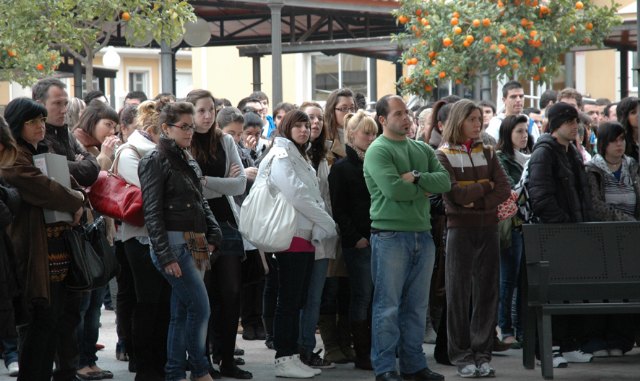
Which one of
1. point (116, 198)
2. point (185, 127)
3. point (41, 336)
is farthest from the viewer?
point (116, 198)

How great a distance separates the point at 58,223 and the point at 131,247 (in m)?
0.95

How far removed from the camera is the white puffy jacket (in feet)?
28.9

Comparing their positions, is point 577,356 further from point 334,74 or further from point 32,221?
point 334,74

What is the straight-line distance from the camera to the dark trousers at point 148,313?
8203mm

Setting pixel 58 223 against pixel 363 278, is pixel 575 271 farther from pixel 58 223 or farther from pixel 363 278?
pixel 58 223

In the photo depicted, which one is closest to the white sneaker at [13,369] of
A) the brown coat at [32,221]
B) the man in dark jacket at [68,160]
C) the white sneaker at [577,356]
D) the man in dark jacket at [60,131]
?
the man in dark jacket at [68,160]

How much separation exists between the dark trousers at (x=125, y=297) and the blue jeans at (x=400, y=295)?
1877 millimetres

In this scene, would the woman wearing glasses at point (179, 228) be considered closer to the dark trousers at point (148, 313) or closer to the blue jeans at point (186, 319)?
the blue jeans at point (186, 319)

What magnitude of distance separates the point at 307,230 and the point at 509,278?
2.55 metres

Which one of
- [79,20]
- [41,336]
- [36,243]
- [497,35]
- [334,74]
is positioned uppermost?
[334,74]

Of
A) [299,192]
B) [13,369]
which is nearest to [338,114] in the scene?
[299,192]

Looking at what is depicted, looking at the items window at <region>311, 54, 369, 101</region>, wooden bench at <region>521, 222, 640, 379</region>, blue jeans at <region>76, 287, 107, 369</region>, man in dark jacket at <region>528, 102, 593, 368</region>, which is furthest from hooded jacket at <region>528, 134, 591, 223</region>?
window at <region>311, 54, 369, 101</region>

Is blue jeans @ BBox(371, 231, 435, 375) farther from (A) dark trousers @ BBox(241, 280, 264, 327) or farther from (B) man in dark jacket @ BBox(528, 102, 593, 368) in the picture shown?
(A) dark trousers @ BBox(241, 280, 264, 327)

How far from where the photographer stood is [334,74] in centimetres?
4481
